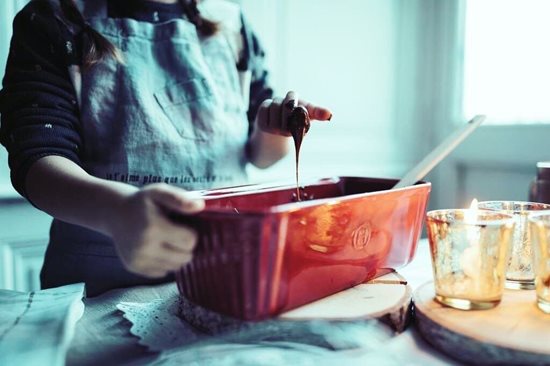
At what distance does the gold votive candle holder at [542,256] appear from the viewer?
0.35m

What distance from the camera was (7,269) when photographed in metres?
0.76

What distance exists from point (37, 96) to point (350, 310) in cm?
34

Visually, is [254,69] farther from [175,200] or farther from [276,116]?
[175,200]

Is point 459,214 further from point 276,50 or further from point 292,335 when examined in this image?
point 276,50

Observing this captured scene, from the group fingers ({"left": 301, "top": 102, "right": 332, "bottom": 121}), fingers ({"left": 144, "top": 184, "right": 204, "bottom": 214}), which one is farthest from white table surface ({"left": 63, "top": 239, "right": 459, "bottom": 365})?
fingers ({"left": 301, "top": 102, "right": 332, "bottom": 121})

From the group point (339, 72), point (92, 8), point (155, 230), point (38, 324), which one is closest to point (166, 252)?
point (155, 230)

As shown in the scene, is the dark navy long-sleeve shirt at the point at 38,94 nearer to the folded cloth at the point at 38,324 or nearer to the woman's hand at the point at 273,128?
the folded cloth at the point at 38,324

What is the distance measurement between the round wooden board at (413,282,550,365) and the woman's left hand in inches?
8.1

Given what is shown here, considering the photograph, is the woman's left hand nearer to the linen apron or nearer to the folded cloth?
the linen apron

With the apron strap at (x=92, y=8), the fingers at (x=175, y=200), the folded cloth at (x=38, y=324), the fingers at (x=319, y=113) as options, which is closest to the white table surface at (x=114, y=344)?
the folded cloth at (x=38, y=324)

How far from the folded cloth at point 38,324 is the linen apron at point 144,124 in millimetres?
110

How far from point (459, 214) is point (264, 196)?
6.5 inches

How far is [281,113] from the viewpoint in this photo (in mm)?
532

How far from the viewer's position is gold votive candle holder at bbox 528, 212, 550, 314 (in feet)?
1.15
